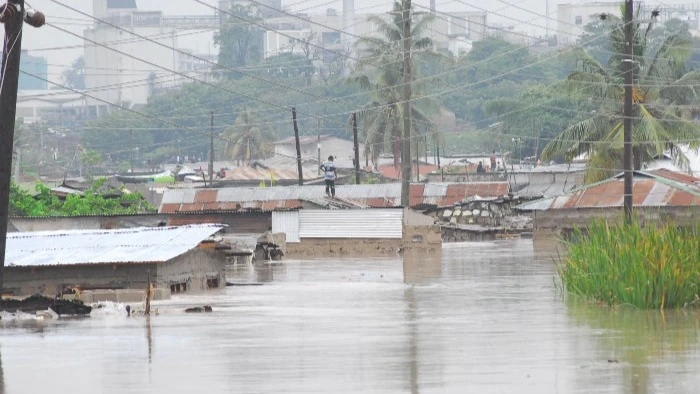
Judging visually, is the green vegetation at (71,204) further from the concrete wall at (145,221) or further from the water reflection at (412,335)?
the water reflection at (412,335)

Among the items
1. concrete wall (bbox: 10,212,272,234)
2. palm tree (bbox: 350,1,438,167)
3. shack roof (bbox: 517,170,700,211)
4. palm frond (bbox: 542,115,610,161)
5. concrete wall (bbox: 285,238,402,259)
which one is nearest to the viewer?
concrete wall (bbox: 10,212,272,234)

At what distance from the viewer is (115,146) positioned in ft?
472

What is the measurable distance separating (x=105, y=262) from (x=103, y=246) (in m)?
1.38

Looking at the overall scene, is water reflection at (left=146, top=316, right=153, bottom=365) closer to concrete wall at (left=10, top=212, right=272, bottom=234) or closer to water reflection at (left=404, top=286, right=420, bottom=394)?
water reflection at (left=404, top=286, right=420, bottom=394)

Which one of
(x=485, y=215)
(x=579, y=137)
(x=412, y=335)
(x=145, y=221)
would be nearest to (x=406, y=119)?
(x=579, y=137)

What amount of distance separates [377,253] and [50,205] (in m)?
13.6

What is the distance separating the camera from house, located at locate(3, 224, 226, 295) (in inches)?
1235

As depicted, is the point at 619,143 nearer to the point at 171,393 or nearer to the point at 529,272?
the point at 529,272

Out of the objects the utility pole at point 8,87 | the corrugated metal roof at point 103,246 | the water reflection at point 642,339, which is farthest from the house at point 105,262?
the utility pole at point 8,87

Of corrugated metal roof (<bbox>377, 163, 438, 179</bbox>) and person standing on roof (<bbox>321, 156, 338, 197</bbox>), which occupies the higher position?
corrugated metal roof (<bbox>377, 163, 438, 179</bbox>)

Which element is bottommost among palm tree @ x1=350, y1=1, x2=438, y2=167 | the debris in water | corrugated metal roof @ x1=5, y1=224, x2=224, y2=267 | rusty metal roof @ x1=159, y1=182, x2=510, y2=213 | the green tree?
the debris in water

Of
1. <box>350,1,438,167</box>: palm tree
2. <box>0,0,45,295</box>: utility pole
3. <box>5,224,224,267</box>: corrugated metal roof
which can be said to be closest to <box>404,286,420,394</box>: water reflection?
<box>5,224,224,267</box>: corrugated metal roof

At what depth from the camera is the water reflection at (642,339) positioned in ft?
54.0

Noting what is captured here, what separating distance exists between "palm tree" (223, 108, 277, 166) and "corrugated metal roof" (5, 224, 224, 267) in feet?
258
